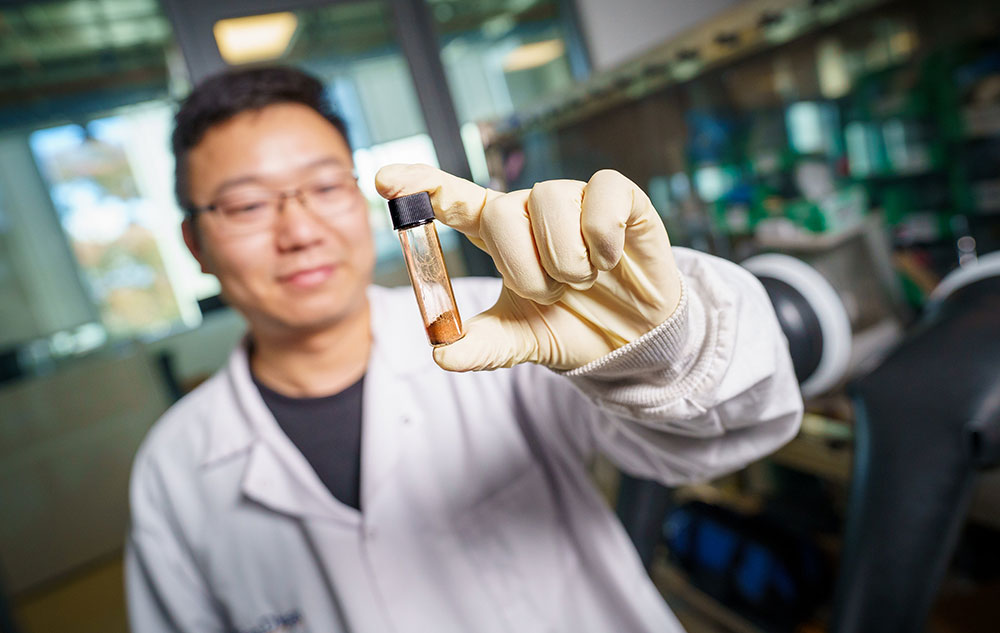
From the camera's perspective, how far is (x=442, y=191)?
1.53 feet

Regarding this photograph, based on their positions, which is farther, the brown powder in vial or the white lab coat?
the white lab coat

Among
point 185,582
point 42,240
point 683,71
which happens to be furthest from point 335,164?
point 42,240

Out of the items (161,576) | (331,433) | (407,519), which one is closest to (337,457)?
(331,433)

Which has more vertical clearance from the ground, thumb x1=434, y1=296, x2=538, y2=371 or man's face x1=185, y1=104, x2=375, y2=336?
man's face x1=185, y1=104, x2=375, y2=336

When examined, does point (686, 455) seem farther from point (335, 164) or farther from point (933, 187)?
point (933, 187)

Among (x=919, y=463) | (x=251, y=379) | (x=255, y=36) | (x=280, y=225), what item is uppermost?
(x=255, y=36)

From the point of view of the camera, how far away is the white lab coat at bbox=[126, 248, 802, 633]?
85 centimetres

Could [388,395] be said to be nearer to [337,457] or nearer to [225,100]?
[337,457]

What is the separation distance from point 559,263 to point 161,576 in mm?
869

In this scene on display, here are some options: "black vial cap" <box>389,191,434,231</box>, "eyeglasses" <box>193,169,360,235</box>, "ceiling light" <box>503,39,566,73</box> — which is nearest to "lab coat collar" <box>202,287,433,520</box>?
"eyeglasses" <box>193,169,360,235</box>

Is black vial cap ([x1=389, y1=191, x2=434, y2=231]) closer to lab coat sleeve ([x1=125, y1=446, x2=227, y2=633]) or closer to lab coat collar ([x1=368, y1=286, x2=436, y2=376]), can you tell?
lab coat collar ([x1=368, y1=286, x2=436, y2=376])

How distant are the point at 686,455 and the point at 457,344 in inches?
13.5

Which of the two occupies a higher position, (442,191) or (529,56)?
(529,56)

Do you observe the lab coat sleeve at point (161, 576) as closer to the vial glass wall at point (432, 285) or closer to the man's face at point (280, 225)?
the man's face at point (280, 225)
